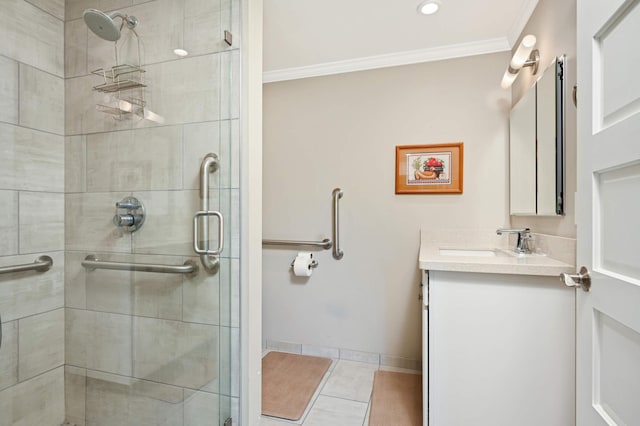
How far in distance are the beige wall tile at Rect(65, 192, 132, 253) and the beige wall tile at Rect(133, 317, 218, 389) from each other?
0.39 meters

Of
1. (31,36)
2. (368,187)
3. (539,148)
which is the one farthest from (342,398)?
(31,36)

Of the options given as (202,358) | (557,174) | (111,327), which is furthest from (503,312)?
(111,327)

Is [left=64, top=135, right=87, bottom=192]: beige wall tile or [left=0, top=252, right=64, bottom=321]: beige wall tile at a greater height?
[left=64, top=135, right=87, bottom=192]: beige wall tile

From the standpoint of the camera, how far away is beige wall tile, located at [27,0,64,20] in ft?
4.37

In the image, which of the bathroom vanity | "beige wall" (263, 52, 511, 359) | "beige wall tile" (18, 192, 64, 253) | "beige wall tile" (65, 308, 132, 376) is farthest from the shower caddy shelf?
the bathroom vanity

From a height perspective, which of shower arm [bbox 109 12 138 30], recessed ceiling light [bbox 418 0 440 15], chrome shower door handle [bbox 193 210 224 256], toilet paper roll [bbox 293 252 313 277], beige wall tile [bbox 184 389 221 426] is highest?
recessed ceiling light [bbox 418 0 440 15]

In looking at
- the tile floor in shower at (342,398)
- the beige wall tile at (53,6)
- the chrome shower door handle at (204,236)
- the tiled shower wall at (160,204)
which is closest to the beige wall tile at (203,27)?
the tiled shower wall at (160,204)

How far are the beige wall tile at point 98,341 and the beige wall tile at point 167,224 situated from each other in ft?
1.20

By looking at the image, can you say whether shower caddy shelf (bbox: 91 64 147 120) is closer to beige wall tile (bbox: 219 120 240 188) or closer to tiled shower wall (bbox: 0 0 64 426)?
tiled shower wall (bbox: 0 0 64 426)

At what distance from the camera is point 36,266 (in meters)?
1.36

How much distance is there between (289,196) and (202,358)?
1.43 metres

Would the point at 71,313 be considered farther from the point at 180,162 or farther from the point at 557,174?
the point at 557,174

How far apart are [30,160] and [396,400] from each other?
2.21m

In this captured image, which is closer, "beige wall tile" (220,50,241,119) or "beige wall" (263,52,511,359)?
"beige wall tile" (220,50,241,119)
